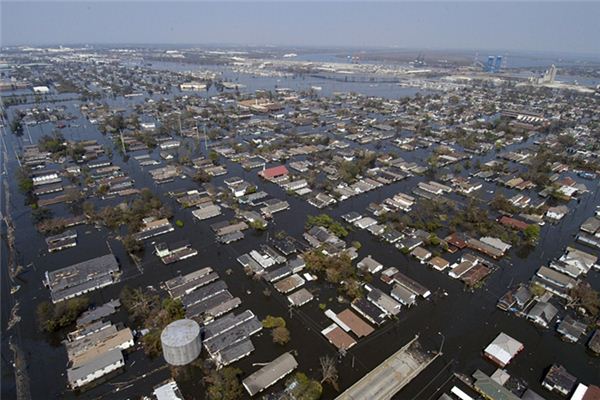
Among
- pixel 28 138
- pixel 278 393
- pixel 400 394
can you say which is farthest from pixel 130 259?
pixel 28 138

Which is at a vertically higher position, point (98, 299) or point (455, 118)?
point (455, 118)

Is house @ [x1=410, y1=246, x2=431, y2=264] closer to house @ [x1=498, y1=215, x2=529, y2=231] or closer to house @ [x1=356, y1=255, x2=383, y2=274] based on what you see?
house @ [x1=356, y1=255, x2=383, y2=274]

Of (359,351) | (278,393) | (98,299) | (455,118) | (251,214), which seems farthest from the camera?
(455,118)

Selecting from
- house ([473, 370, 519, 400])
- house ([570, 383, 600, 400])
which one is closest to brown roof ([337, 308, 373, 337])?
house ([473, 370, 519, 400])

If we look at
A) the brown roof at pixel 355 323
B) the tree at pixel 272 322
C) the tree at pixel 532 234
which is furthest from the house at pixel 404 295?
the tree at pixel 532 234

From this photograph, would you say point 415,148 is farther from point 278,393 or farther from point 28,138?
point 28,138

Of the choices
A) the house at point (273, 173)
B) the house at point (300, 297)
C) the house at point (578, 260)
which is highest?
the house at point (273, 173)

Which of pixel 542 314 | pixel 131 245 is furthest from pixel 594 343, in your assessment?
pixel 131 245

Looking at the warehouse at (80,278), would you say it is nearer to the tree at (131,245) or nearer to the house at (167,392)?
the tree at (131,245)
